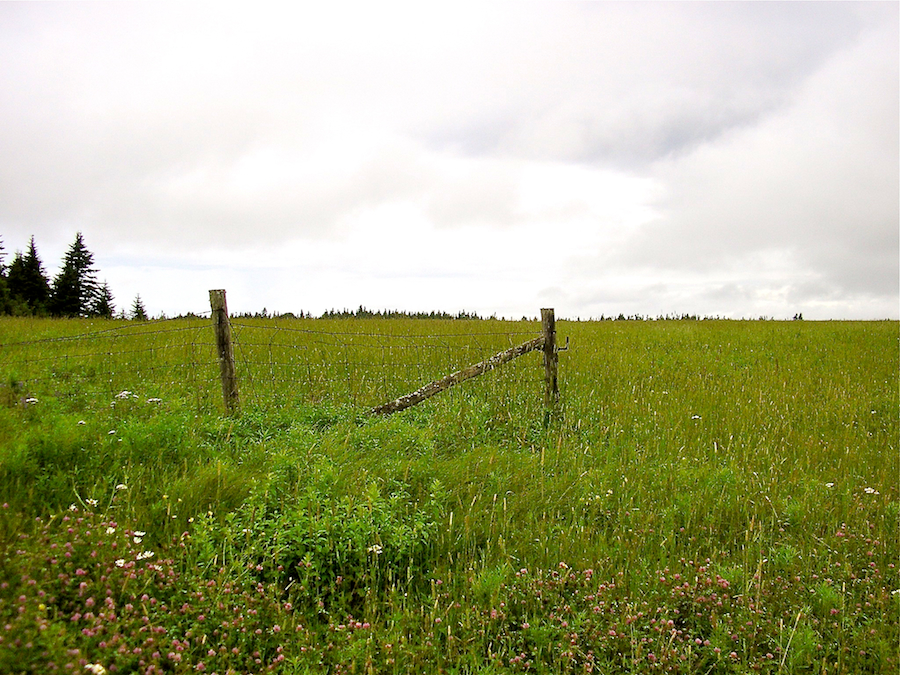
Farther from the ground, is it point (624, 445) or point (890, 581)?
point (624, 445)

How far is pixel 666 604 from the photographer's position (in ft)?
13.1

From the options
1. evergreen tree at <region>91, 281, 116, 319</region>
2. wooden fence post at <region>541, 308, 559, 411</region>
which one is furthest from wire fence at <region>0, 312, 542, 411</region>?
evergreen tree at <region>91, 281, 116, 319</region>

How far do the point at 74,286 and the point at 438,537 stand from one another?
58.2 metres

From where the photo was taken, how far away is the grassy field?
341 cm

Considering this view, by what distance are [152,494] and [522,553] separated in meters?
3.26

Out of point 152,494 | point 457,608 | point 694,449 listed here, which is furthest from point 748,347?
point 152,494

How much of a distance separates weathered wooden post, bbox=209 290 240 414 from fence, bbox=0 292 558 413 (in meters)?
0.01

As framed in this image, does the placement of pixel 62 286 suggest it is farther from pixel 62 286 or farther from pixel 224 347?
pixel 224 347

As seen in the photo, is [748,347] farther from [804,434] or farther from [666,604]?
[666,604]

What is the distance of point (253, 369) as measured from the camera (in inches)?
449

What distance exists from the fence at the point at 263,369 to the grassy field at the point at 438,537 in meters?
0.26

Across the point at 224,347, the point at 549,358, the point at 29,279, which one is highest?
the point at 29,279

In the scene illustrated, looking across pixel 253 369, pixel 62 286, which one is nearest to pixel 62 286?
pixel 62 286

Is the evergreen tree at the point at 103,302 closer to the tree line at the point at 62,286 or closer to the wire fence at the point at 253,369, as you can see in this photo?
the tree line at the point at 62,286
